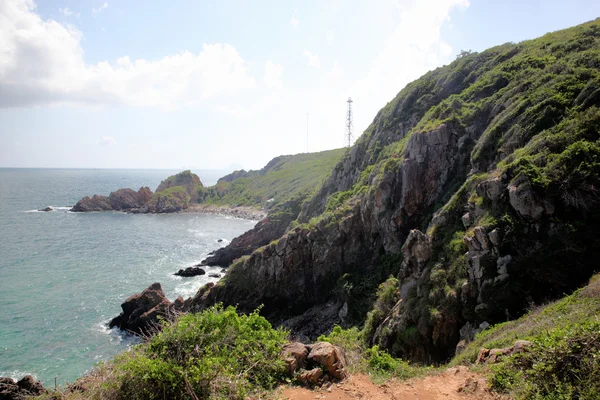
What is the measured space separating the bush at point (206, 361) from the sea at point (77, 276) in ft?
58.0

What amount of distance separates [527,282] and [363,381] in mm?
8776

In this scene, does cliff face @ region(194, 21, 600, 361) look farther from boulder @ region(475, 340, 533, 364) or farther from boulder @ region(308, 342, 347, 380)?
boulder @ region(308, 342, 347, 380)

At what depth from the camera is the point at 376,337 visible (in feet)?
66.1

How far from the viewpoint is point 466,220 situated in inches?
729

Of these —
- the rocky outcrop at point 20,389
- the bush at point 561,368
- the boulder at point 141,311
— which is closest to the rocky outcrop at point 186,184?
the boulder at point 141,311

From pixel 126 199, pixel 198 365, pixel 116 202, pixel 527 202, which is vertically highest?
pixel 527 202

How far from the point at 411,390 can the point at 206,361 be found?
642 centimetres

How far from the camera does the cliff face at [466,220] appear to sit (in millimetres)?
14078

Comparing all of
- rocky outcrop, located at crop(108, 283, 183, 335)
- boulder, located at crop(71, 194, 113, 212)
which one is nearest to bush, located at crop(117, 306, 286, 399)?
rocky outcrop, located at crop(108, 283, 183, 335)

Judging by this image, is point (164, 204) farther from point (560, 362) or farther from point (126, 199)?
point (560, 362)

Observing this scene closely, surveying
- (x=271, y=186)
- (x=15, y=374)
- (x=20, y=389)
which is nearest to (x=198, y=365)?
(x=20, y=389)

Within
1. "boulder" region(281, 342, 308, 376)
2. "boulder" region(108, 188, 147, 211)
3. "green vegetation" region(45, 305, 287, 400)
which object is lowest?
"boulder" region(281, 342, 308, 376)

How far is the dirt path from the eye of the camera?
353 inches

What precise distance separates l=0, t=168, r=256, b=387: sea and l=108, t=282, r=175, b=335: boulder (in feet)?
3.84
